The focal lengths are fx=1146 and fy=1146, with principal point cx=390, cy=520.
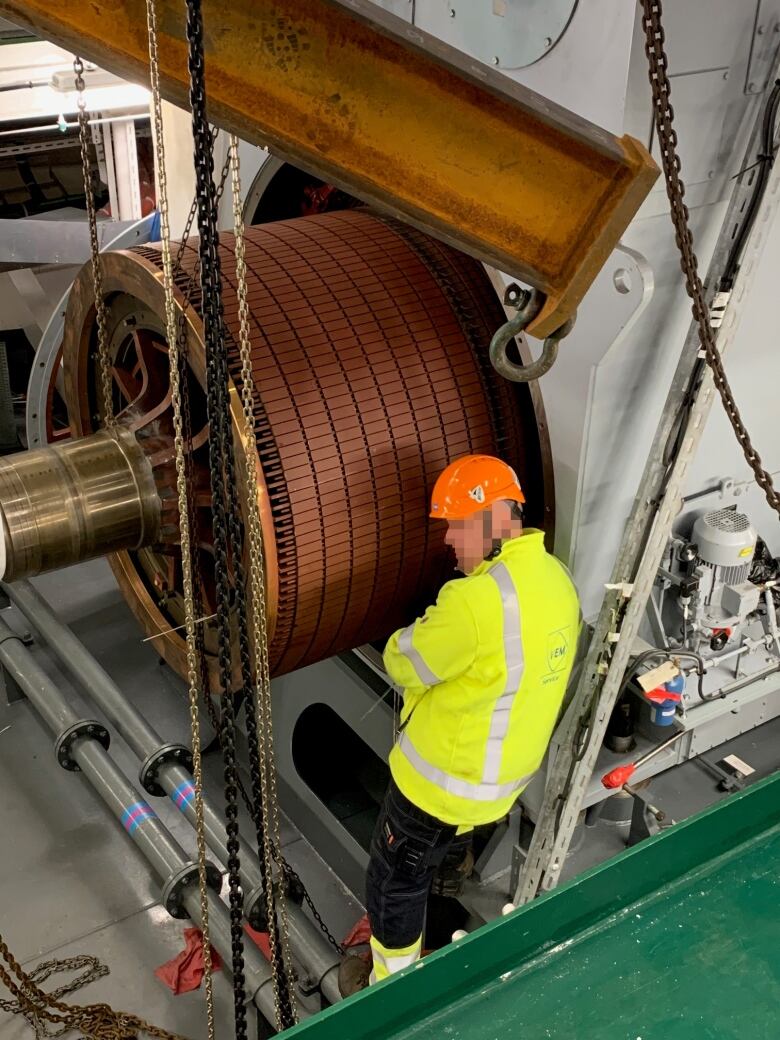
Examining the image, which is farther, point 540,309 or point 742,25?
point 742,25

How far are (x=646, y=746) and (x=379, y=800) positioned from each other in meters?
1.19

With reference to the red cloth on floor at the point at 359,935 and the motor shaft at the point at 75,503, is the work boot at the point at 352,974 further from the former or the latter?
the motor shaft at the point at 75,503

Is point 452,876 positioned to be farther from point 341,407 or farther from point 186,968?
point 341,407

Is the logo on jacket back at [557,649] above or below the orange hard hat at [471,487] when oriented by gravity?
below

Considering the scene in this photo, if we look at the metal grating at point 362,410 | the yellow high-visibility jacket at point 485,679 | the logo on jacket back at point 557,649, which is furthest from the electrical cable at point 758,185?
the logo on jacket back at point 557,649

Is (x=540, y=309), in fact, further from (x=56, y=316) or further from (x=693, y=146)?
(x=56, y=316)

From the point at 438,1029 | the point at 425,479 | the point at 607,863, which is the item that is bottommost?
the point at 438,1029

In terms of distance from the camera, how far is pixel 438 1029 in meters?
1.85

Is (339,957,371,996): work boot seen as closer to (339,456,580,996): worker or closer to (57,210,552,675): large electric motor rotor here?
(339,456,580,996): worker

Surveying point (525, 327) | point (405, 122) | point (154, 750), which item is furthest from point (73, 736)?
point (405, 122)

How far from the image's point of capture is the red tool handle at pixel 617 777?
10.1 ft

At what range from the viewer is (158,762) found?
12.2ft

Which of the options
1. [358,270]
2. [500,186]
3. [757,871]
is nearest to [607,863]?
[757,871]

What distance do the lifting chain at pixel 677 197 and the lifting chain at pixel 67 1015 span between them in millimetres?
2235
